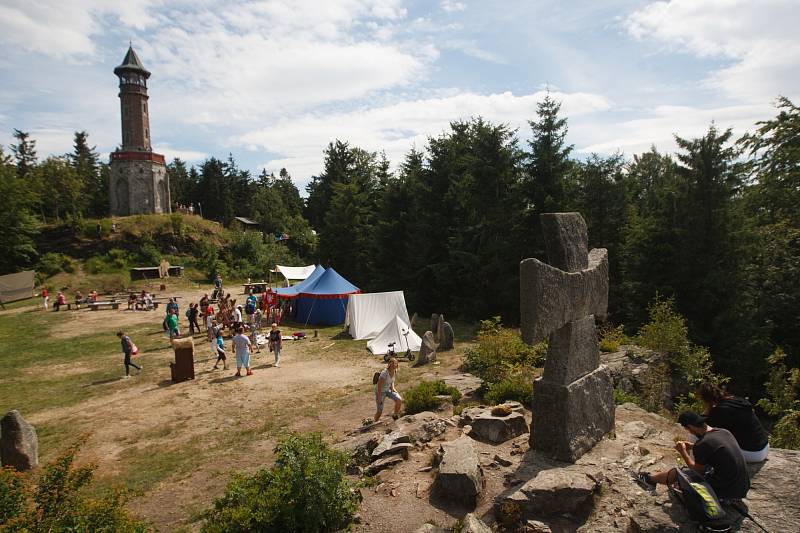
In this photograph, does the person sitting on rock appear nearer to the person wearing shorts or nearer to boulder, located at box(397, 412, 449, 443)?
boulder, located at box(397, 412, 449, 443)

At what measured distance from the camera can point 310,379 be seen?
12633mm

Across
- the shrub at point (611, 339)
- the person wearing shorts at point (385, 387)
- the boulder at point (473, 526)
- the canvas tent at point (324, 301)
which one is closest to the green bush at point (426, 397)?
the person wearing shorts at point (385, 387)

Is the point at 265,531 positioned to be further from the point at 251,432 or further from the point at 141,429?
the point at 141,429

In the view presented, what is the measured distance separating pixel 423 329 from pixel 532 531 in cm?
1508

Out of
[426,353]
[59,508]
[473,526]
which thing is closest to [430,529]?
[473,526]

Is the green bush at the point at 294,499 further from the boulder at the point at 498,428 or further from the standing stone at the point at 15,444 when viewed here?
the standing stone at the point at 15,444

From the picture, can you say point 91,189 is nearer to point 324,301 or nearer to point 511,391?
point 324,301

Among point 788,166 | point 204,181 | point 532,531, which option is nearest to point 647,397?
point 532,531

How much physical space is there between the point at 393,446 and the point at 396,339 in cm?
901

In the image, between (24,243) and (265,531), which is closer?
(265,531)

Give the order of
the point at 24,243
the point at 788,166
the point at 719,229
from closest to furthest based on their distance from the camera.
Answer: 1. the point at 719,229
2. the point at 788,166
3. the point at 24,243

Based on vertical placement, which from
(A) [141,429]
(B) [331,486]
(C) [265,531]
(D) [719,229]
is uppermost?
(D) [719,229]

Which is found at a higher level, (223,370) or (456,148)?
(456,148)

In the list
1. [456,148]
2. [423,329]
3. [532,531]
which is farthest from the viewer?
[456,148]
